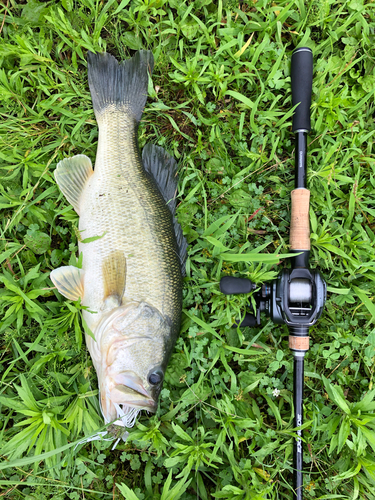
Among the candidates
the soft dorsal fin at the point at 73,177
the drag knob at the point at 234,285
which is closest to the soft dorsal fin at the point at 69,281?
the soft dorsal fin at the point at 73,177

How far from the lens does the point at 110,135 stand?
2441 mm

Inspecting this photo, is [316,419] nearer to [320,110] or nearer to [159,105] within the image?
[320,110]

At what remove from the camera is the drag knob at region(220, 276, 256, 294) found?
85.3 inches

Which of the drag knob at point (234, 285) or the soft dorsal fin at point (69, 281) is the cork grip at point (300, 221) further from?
the soft dorsal fin at point (69, 281)

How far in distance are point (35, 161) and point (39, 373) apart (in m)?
1.68

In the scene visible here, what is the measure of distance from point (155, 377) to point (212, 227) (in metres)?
1.15

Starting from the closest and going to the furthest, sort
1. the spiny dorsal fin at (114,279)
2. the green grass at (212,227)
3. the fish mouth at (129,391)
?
the fish mouth at (129,391), the spiny dorsal fin at (114,279), the green grass at (212,227)

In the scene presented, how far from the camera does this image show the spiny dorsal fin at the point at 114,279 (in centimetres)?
216

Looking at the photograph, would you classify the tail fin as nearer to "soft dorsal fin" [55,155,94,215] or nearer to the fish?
the fish

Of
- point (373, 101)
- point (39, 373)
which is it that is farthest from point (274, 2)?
point (39, 373)

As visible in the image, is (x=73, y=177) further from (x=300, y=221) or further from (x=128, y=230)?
(x=300, y=221)

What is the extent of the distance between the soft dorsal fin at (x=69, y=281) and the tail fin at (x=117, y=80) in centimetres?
127

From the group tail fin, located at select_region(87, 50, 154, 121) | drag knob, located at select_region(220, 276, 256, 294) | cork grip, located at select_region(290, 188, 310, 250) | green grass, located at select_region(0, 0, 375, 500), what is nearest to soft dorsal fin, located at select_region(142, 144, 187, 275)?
green grass, located at select_region(0, 0, 375, 500)

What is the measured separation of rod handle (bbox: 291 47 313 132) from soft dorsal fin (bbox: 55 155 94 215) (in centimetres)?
168
